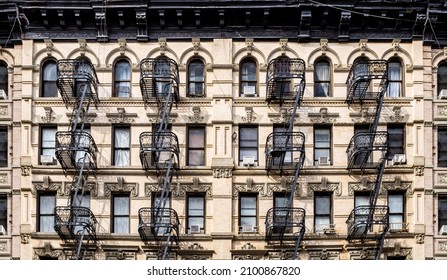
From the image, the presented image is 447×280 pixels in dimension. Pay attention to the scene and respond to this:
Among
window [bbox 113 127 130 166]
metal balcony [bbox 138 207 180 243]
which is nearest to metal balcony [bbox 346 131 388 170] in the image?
metal balcony [bbox 138 207 180 243]

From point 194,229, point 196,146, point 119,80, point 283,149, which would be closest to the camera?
point 283,149

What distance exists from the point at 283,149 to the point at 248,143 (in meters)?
1.69

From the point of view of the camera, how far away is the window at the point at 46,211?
107 feet

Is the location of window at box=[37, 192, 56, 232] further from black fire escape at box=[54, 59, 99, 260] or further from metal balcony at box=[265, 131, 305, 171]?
metal balcony at box=[265, 131, 305, 171]

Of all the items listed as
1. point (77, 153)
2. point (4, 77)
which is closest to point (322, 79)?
point (77, 153)

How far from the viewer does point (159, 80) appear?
32844 mm

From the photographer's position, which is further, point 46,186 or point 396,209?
point 396,209

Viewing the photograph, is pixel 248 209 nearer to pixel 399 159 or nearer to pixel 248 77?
pixel 248 77

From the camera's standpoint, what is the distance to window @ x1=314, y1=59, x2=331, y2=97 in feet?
110

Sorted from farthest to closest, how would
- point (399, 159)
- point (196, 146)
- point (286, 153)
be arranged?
1. point (196, 146)
2. point (286, 153)
3. point (399, 159)

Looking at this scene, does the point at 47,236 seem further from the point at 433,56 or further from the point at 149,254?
the point at 433,56

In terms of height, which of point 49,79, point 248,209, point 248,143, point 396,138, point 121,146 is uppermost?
point 49,79

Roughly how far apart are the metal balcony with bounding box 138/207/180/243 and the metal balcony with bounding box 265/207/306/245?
3065 mm
